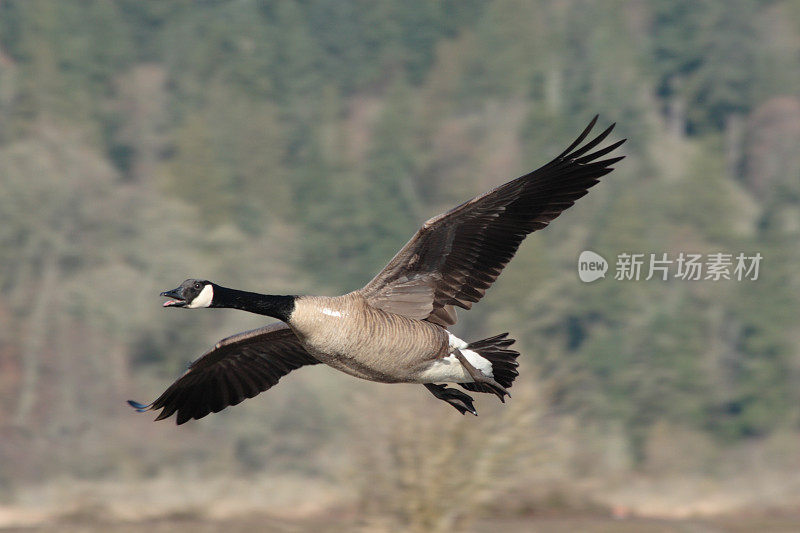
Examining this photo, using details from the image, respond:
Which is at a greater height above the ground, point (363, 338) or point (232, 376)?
point (232, 376)

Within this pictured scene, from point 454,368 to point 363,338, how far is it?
0.84 m

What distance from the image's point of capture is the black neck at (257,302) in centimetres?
652

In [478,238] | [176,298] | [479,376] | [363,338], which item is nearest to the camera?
[176,298]

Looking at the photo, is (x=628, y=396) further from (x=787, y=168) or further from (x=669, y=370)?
(x=787, y=168)

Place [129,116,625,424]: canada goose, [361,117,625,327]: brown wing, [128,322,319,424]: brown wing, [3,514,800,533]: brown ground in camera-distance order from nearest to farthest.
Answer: [129,116,625,424]: canada goose, [361,117,625,327]: brown wing, [128,322,319,424]: brown wing, [3,514,800,533]: brown ground

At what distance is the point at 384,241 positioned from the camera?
142 ft

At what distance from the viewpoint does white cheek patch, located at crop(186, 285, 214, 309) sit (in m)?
6.51

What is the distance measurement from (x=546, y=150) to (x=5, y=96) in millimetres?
23721

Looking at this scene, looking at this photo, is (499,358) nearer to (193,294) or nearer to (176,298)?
(193,294)

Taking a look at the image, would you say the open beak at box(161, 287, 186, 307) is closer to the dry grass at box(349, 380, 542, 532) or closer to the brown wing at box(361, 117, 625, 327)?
the brown wing at box(361, 117, 625, 327)

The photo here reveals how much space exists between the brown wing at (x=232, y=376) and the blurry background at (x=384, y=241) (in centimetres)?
360

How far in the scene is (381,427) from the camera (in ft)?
40.5

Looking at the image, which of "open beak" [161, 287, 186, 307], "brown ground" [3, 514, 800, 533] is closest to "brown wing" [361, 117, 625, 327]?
"open beak" [161, 287, 186, 307]

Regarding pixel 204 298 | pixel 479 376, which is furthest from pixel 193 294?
pixel 479 376
